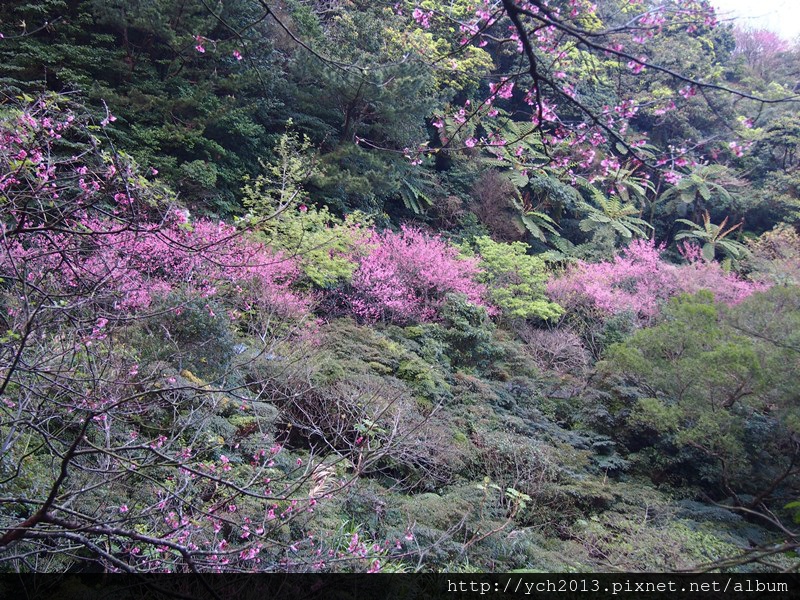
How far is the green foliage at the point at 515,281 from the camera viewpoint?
10273 mm

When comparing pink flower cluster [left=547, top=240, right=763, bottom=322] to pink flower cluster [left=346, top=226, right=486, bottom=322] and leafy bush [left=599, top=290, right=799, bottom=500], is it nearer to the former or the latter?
pink flower cluster [left=346, top=226, right=486, bottom=322]

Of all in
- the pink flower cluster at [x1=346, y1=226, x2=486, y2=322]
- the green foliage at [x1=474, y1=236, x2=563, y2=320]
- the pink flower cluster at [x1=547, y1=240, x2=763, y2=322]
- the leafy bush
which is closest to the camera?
the leafy bush

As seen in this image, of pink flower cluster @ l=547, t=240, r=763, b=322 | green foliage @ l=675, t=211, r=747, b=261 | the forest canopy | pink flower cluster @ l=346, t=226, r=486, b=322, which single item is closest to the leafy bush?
the forest canopy

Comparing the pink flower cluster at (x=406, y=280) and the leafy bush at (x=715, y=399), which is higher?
the leafy bush at (x=715, y=399)

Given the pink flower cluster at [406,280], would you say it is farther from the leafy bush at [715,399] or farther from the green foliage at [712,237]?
the green foliage at [712,237]

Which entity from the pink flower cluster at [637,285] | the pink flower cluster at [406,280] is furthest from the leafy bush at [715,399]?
the pink flower cluster at [637,285]

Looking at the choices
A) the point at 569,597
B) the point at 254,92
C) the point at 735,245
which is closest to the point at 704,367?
the point at 569,597

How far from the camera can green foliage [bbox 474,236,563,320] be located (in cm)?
1027

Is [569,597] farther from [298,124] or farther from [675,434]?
[298,124]

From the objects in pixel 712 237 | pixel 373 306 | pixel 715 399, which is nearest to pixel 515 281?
pixel 373 306

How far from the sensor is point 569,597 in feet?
10.6

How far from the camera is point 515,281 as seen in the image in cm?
1140

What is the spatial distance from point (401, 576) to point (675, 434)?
4.29 meters

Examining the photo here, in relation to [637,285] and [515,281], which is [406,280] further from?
[637,285]
